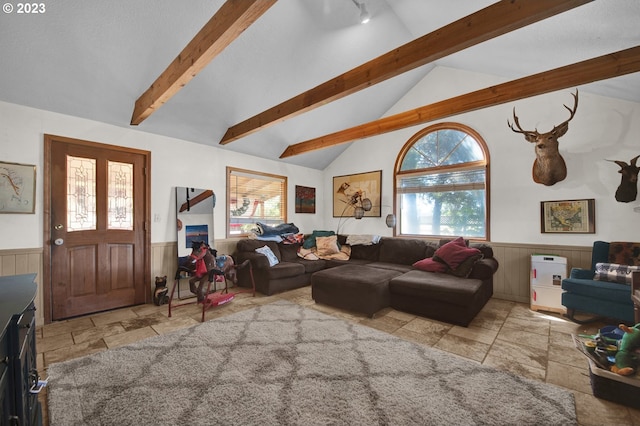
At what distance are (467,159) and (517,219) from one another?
1.20 m

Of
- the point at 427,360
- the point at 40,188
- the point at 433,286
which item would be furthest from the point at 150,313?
the point at 433,286

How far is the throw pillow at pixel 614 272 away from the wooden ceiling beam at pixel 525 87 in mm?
1962

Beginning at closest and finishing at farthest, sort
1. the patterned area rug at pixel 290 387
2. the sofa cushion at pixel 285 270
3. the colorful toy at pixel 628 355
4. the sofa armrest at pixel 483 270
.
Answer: the patterned area rug at pixel 290 387
the colorful toy at pixel 628 355
the sofa armrest at pixel 483 270
the sofa cushion at pixel 285 270

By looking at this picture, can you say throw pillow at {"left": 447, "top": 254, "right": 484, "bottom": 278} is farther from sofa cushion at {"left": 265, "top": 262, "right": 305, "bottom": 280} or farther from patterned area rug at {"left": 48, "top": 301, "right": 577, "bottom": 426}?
sofa cushion at {"left": 265, "top": 262, "right": 305, "bottom": 280}

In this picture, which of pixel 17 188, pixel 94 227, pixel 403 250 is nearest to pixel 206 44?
pixel 17 188

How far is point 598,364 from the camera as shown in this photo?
69.4 inches

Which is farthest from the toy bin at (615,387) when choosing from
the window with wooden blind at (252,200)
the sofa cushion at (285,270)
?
the window with wooden blind at (252,200)

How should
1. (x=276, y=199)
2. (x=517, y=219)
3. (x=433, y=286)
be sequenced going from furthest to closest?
(x=276, y=199) → (x=517, y=219) → (x=433, y=286)

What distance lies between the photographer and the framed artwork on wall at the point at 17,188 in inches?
105

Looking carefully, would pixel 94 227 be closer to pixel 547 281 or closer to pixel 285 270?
pixel 285 270

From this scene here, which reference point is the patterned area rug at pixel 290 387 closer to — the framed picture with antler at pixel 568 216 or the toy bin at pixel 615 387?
the toy bin at pixel 615 387

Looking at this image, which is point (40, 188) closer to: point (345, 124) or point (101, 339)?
point (101, 339)

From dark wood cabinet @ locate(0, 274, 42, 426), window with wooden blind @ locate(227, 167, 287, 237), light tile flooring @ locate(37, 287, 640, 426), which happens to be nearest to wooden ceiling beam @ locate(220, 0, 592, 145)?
window with wooden blind @ locate(227, 167, 287, 237)

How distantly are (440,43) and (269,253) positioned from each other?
11.8ft
